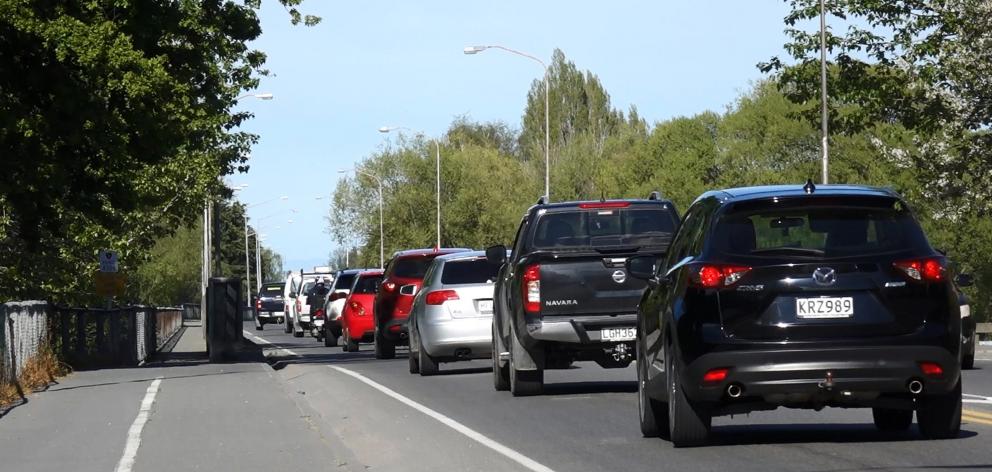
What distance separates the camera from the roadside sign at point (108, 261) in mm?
38125

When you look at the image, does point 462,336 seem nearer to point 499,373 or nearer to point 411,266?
point 499,373

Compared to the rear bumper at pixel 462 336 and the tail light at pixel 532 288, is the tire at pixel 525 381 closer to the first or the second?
the tail light at pixel 532 288

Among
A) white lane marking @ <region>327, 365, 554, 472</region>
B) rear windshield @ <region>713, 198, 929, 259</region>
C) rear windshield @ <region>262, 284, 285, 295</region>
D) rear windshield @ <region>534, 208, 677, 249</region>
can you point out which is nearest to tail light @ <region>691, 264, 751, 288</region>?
rear windshield @ <region>713, 198, 929, 259</region>

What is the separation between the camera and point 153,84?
29.6 meters

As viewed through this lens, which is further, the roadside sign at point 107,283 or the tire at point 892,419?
the roadside sign at point 107,283

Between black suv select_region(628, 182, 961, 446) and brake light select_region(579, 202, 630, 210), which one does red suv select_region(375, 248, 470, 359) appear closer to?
brake light select_region(579, 202, 630, 210)

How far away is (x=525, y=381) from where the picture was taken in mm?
18203

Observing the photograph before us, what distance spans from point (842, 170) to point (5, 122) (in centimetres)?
5543

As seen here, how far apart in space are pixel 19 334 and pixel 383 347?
845 centimetres

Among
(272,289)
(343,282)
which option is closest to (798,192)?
(343,282)

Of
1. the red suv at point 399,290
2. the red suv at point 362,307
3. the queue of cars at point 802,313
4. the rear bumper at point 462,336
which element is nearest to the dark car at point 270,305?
the red suv at point 362,307

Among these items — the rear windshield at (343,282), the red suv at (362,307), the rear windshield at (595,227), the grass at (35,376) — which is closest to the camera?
the rear windshield at (595,227)

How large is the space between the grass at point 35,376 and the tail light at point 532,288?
5.89 meters

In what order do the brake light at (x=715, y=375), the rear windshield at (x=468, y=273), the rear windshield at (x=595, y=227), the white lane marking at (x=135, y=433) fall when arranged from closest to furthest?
the brake light at (x=715, y=375) → the white lane marking at (x=135, y=433) → the rear windshield at (x=595, y=227) → the rear windshield at (x=468, y=273)
